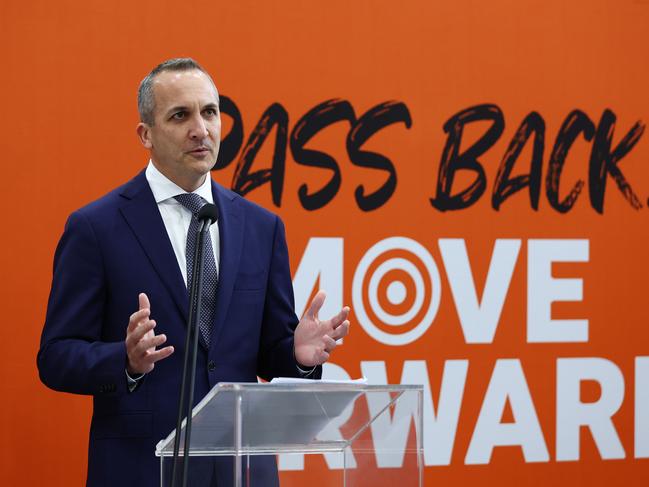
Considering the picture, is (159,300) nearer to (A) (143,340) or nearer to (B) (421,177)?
(A) (143,340)

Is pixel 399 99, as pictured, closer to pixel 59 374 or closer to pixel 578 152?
pixel 578 152

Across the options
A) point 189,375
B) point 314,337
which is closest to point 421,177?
point 314,337

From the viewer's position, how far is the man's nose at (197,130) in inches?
85.4

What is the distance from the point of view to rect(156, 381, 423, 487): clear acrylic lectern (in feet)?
5.34

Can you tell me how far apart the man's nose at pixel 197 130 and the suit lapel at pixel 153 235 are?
0.17 meters

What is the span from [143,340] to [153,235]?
17.7 inches

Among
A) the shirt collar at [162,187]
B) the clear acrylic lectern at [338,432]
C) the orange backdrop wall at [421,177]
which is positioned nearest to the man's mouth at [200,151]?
the shirt collar at [162,187]

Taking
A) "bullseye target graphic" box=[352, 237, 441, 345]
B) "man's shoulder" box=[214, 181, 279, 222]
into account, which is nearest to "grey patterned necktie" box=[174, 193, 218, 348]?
"man's shoulder" box=[214, 181, 279, 222]

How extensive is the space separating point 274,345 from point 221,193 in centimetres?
38

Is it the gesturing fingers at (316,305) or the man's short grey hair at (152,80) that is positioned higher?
the man's short grey hair at (152,80)

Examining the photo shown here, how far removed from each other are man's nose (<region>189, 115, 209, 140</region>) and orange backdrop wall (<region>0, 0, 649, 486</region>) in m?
1.17

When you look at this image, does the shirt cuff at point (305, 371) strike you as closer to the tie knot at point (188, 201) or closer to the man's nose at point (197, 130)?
the tie knot at point (188, 201)

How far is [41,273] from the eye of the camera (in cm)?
318

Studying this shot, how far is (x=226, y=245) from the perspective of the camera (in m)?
2.20
